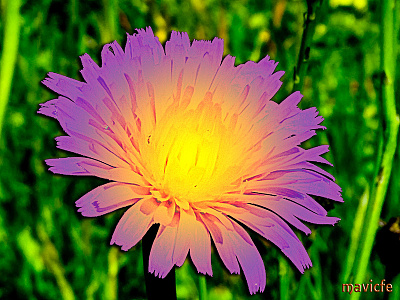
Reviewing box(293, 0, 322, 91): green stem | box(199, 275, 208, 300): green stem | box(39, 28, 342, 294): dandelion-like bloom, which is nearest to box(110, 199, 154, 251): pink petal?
box(39, 28, 342, 294): dandelion-like bloom

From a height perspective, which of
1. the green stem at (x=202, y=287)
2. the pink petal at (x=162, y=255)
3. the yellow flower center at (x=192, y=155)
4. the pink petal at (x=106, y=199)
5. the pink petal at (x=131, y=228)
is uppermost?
the yellow flower center at (x=192, y=155)

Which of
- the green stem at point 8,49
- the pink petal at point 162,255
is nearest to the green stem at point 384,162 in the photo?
the pink petal at point 162,255

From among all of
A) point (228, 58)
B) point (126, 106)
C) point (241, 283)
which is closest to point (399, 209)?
point (241, 283)

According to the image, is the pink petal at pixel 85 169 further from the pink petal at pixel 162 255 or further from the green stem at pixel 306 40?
the green stem at pixel 306 40

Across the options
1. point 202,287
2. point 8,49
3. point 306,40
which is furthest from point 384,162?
point 8,49

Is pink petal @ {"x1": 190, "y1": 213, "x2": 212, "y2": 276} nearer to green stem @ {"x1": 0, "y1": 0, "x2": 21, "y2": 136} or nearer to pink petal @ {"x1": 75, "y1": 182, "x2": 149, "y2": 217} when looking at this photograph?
pink petal @ {"x1": 75, "y1": 182, "x2": 149, "y2": 217}

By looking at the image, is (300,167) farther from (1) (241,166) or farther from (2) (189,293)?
(2) (189,293)

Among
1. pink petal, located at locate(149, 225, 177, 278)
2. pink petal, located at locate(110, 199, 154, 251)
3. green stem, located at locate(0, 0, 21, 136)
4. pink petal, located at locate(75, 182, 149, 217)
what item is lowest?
pink petal, located at locate(149, 225, 177, 278)

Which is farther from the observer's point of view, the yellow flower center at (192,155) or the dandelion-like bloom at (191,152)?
the yellow flower center at (192,155)
